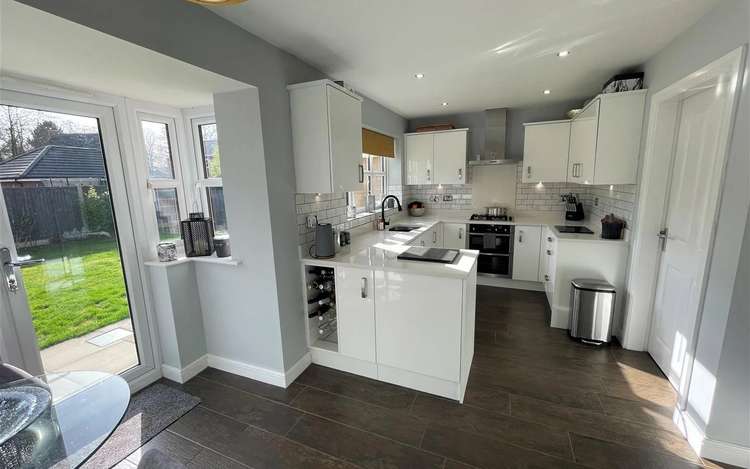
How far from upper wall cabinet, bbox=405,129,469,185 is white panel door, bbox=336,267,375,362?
2766mm

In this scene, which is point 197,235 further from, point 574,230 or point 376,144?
point 574,230

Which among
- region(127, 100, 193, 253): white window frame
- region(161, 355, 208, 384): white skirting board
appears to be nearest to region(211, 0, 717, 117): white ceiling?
region(127, 100, 193, 253): white window frame

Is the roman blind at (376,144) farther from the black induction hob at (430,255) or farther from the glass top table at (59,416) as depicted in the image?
the glass top table at (59,416)

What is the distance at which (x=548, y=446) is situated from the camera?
1753 millimetres

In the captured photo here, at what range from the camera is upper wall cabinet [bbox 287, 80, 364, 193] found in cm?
223

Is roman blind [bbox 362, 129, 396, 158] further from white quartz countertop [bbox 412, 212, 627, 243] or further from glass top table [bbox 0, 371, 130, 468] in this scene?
glass top table [bbox 0, 371, 130, 468]

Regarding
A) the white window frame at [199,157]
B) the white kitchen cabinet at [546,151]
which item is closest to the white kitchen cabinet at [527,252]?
the white kitchen cabinet at [546,151]

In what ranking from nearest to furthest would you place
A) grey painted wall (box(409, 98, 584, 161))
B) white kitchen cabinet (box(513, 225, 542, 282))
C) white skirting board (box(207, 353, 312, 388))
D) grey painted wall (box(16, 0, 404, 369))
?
grey painted wall (box(16, 0, 404, 369)), white skirting board (box(207, 353, 312, 388)), white kitchen cabinet (box(513, 225, 542, 282)), grey painted wall (box(409, 98, 584, 161))

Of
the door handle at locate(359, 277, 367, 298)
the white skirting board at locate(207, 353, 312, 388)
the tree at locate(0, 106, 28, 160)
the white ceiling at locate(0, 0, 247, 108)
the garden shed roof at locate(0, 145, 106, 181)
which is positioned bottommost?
the white skirting board at locate(207, 353, 312, 388)

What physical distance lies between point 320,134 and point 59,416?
6.53 feet

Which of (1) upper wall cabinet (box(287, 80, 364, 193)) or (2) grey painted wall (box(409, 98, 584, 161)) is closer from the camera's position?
(1) upper wall cabinet (box(287, 80, 364, 193))

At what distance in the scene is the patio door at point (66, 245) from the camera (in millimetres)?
1711

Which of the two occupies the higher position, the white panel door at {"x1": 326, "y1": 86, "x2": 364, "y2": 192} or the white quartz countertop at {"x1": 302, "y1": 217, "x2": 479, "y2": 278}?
the white panel door at {"x1": 326, "y1": 86, "x2": 364, "y2": 192}

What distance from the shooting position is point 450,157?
14.7ft
